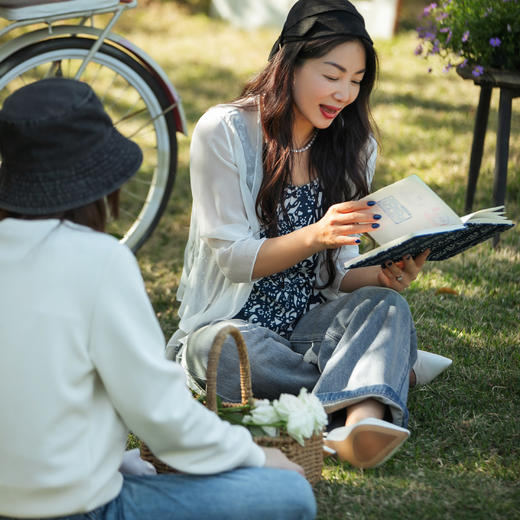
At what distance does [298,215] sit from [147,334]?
3.50 ft

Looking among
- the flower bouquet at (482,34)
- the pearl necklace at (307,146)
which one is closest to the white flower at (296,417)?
the pearl necklace at (307,146)

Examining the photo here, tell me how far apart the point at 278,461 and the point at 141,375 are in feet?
1.36

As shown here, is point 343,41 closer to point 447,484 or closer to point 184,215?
point 447,484

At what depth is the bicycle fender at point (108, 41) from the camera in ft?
9.38

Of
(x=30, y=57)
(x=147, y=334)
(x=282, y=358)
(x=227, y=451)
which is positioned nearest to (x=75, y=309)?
(x=147, y=334)

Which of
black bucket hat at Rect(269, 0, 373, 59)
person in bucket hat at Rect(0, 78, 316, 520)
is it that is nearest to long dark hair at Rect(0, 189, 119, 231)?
person in bucket hat at Rect(0, 78, 316, 520)

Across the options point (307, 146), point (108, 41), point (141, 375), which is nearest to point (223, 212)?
point (307, 146)

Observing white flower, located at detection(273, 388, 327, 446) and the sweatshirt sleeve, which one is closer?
the sweatshirt sleeve

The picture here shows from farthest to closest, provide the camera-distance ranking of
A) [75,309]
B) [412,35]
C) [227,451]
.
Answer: [412,35] < [227,451] < [75,309]

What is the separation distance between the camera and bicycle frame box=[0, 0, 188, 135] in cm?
283

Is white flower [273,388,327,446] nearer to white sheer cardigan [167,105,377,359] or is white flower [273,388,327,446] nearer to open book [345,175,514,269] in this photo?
open book [345,175,514,269]

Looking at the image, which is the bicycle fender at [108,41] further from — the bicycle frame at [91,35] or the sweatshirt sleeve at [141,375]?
the sweatshirt sleeve at [141,375]

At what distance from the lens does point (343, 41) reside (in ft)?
7.19

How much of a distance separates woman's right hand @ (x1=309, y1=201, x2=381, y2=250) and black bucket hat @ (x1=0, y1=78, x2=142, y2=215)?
722 millimetres
